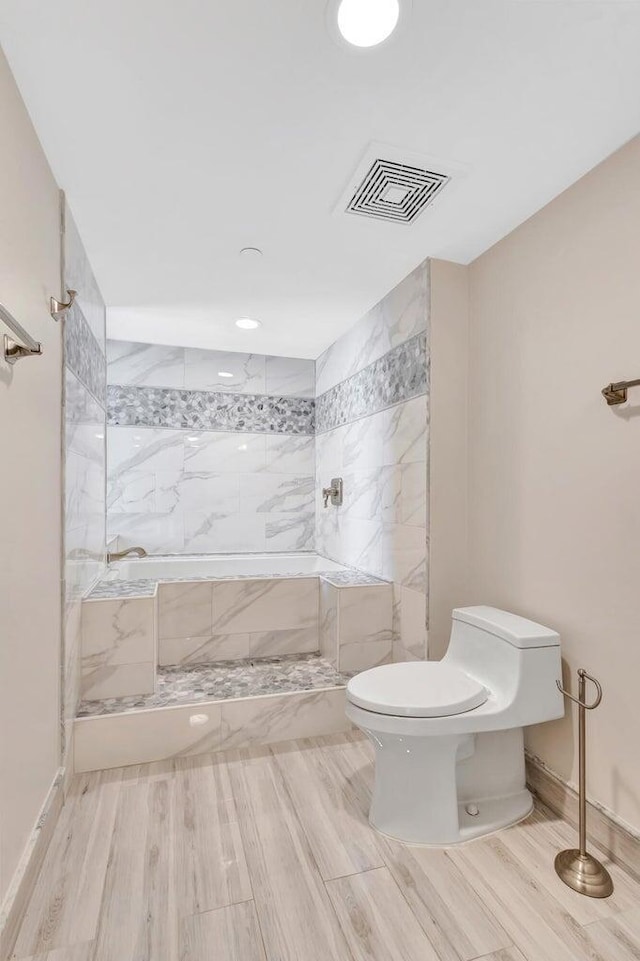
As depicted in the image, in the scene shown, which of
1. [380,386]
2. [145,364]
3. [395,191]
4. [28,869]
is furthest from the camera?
[145,364]

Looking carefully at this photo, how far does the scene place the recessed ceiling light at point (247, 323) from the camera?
3.17 meters

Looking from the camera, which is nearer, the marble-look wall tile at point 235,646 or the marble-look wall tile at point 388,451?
the marble-look wall tile at point 388,451

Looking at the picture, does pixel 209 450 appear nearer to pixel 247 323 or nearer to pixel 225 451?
pixel 225 451

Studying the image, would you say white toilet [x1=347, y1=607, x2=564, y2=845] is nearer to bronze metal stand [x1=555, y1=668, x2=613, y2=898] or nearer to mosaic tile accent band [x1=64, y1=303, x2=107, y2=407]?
bronze metal stand [x1=555, y1=668, x2=613, y2=898]

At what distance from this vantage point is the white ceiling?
1181 mm

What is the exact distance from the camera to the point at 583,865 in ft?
4.75

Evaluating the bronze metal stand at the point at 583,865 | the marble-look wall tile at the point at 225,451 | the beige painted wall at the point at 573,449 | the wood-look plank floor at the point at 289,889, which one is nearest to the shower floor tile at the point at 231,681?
the wood-look plank floor at the point at 289,889

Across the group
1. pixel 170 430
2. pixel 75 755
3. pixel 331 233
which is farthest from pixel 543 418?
pixel 170 430

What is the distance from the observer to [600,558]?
5.28ft

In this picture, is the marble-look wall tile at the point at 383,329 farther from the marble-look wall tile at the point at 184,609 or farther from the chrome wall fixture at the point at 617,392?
the marble-look wall tile at the point at 184,609

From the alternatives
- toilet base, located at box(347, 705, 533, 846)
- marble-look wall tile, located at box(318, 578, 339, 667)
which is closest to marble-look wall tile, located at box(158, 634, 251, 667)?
marble-look wall tile, located at box(318, 578, 339, 667)

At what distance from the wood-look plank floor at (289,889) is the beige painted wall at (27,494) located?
0.24 metres

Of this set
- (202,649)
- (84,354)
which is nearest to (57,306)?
(84,354)

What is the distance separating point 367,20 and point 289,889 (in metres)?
2.29
